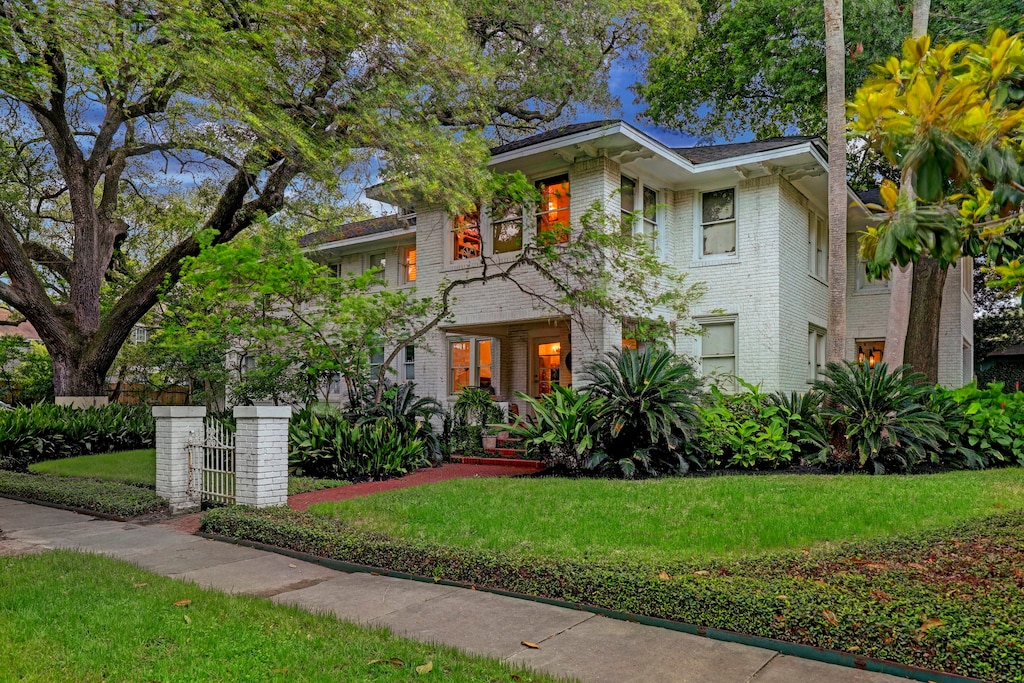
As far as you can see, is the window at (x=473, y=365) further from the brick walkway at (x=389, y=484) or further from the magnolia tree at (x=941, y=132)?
the magnolia tree at (x=941, y=132)

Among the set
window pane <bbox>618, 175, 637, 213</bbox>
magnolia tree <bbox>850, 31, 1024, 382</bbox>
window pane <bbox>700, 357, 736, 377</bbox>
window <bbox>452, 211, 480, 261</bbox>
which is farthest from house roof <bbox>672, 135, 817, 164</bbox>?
magnolia tree <bbox>850, 31, 1024, 382</bbox>

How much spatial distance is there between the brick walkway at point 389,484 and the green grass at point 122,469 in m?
0.31

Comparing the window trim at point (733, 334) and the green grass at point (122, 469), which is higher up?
the window trim at point (733, 334)

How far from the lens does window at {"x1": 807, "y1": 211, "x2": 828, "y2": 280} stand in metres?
15.8

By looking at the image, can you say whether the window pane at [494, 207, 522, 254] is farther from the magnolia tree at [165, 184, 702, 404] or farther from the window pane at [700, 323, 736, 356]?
the window pane at [700, 323, 736, 356]

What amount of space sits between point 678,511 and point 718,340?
317 inches

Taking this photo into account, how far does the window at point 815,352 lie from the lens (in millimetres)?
15441

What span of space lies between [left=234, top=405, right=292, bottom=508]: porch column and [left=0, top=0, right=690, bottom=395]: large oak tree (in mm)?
5811

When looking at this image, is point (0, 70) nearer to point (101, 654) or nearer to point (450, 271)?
point (450, 271)

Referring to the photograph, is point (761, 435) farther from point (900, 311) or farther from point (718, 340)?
point (900, 311)

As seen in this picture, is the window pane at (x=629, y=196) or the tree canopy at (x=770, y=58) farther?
the tree canopy at (x=770, y=58)

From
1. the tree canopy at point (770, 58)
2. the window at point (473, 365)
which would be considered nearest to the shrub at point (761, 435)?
the window at point (473, 365)

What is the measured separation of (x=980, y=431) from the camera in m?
10.1

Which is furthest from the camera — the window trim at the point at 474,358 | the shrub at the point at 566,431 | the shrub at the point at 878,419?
the window trim at the point at 474,358
